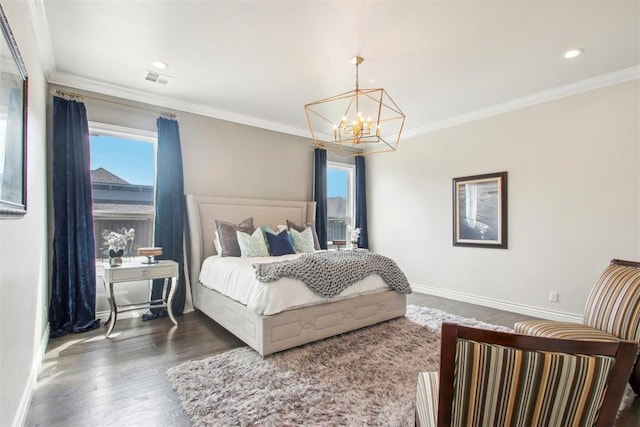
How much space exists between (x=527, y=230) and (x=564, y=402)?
3.73 m

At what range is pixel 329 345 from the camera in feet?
9.59

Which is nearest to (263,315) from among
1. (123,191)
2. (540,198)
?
(123,191)

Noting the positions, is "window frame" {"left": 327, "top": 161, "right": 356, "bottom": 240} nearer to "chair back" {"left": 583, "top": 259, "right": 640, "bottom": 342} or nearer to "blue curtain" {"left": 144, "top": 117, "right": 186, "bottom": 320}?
"blue curtain" {"left": 144, "top": 117, "right": 186, "bottom": 320}

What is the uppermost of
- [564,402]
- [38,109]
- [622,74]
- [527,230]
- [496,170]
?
[622,74]

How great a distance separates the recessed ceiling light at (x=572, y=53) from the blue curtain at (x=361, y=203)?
11.9 ft

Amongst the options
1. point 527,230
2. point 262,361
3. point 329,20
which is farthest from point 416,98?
point 262,361

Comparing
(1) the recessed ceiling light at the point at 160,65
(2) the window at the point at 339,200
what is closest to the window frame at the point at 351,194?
(2) the window at the point at 339,200

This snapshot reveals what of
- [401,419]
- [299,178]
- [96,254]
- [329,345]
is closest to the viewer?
[401,419]

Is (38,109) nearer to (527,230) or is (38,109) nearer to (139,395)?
(139,395)

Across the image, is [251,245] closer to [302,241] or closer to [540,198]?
[302,241]

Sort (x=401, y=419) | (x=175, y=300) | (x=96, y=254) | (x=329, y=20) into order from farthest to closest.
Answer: (x=175, y=300) → (x=96, y=254) → (x=329, y=20) → (x=401, y=419)

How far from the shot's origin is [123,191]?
12.7ft

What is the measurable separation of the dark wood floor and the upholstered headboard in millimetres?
845

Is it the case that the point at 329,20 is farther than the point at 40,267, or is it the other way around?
the point at 40,267
